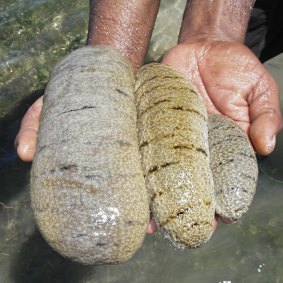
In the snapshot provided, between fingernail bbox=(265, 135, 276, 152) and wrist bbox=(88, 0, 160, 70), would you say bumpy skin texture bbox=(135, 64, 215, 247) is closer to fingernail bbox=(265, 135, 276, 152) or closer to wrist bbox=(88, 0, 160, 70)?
fingernail bbox=(265, 135, 276, 152)

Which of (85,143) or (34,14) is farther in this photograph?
(34,14)

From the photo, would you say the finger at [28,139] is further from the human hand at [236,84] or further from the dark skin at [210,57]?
the human hand at [236,84]

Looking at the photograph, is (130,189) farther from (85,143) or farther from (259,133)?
(259,133)

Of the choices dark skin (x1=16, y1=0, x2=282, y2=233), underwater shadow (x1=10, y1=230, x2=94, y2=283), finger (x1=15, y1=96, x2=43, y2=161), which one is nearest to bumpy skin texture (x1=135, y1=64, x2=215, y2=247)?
dark skin (x1=16, y1=0, x2=282, y2=233)

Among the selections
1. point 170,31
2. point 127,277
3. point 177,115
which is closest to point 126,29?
point 177,115

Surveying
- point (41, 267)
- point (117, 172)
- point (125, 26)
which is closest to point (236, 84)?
point (125, 26)
